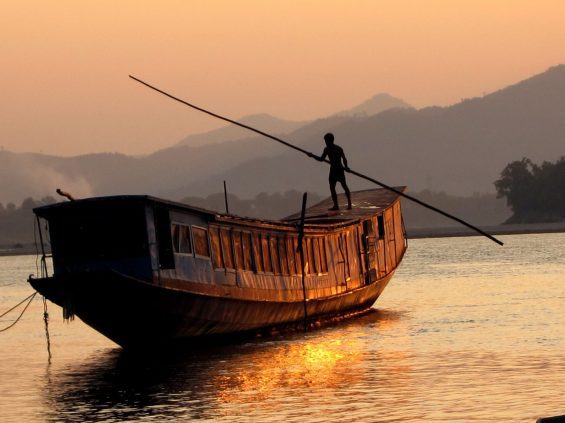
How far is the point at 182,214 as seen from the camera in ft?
125

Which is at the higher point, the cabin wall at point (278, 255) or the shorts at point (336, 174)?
the shorts at point (336, 174)

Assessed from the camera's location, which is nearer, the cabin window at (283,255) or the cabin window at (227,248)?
the cabin window at (227,248)

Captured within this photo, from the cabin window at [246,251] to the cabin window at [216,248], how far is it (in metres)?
1.50

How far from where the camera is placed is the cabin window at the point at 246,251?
41.1 metres

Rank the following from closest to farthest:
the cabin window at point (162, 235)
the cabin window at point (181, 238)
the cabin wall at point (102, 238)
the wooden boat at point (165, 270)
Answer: the wooden boat at point (165, 270), the cabin wall at point (102, 238), the cabin window at point (162, 235), the cabin window at point (181, 238)

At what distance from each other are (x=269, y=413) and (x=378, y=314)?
2591 cm

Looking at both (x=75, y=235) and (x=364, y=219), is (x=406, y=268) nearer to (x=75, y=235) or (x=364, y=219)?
(x=364, y=219)

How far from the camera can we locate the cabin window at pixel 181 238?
37.5 meters

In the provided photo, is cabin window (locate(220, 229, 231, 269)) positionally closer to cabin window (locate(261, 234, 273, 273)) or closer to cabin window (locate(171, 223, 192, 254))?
cabin window (locate(171, 223, 192, 254))

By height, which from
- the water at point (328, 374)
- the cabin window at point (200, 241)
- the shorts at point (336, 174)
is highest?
A: the shorts at point (336, 174)

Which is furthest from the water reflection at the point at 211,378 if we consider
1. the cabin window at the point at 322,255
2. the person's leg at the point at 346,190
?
the person's leg at the point at 346,190

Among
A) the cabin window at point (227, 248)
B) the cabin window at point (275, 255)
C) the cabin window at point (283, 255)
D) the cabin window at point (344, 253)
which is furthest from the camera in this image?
the cabin window at point (344, 253)

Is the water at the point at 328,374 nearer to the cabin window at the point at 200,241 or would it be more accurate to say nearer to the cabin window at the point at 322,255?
the cabin window at the point at 322,255

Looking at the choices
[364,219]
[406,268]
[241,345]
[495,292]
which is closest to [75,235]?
[241,345]
